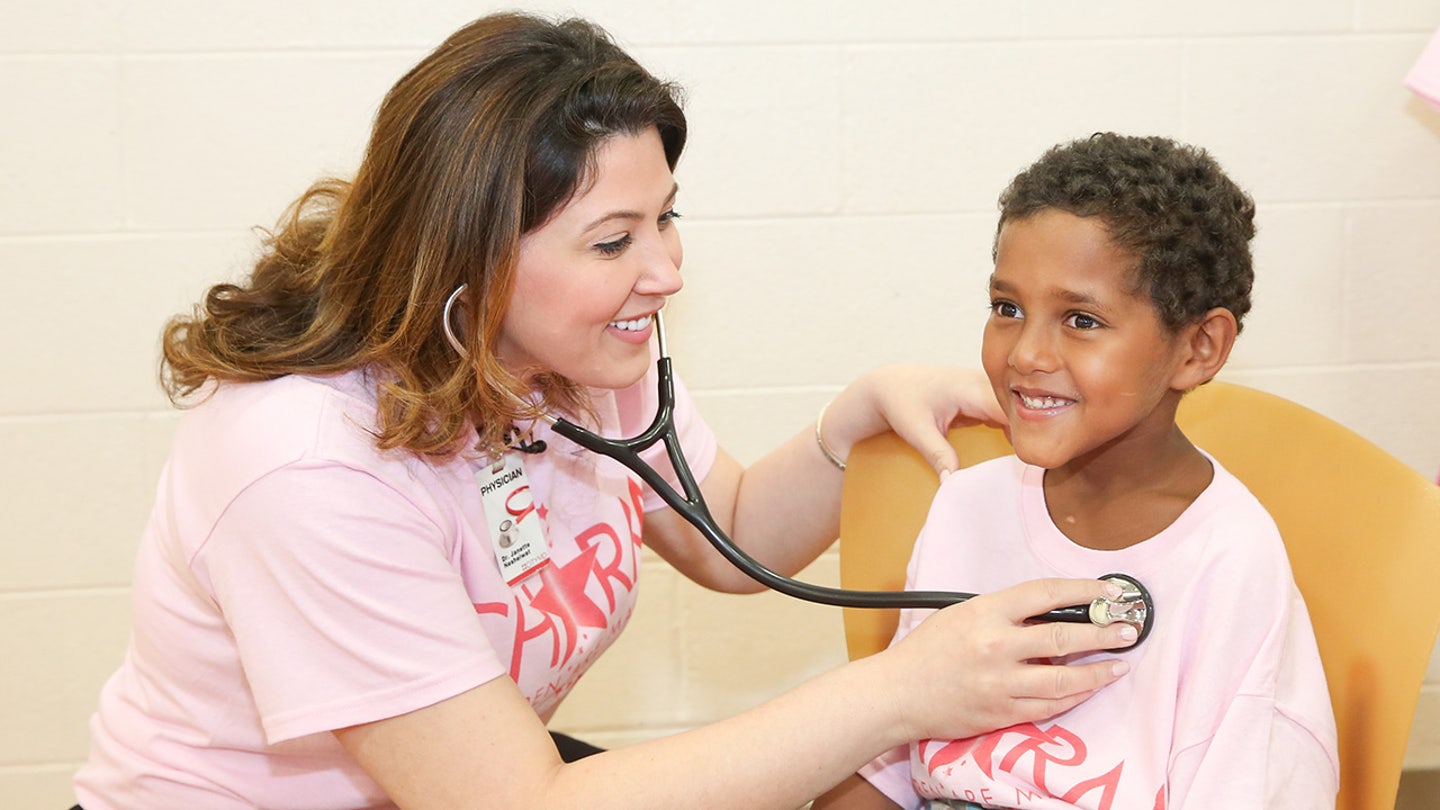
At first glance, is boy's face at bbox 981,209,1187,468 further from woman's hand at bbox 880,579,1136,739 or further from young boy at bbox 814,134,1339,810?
woman's hand at bbox 880,579,1136,739

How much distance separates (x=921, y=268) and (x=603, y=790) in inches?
45.6

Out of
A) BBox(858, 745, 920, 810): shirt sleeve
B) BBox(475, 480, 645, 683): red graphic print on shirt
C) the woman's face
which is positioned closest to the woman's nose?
the woman's face

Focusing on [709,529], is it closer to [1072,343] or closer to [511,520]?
[511,520]

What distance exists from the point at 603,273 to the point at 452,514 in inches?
10.1

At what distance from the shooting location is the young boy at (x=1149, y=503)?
3.30 feet

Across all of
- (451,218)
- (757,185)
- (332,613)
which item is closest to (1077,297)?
(451,218)

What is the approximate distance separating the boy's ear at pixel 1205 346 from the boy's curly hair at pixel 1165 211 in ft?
0.04

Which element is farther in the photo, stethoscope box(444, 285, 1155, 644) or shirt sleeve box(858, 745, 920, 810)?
shirt sleeve box(858, 745, 920, 810)

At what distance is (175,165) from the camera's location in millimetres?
1910

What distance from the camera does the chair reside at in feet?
3.41

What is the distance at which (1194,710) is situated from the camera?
1.01m

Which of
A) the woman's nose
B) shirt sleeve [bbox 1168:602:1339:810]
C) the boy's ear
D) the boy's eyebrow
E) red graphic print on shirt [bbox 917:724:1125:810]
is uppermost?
the woman's nose

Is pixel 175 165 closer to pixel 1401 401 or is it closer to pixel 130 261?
pixel 130 261

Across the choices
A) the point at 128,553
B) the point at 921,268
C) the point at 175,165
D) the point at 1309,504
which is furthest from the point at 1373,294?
the point at 128,553
